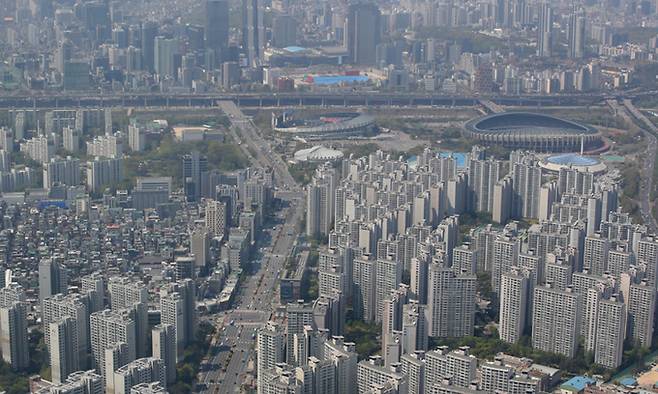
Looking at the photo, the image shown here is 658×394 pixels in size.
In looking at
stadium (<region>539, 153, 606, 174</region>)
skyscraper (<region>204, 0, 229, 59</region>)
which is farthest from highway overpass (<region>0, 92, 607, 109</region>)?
stadium (<region>539, 153, 606, 174</region>)

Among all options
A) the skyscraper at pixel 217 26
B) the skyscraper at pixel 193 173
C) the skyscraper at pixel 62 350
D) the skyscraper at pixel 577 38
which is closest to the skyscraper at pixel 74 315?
the skyscraper at pixel 62 350

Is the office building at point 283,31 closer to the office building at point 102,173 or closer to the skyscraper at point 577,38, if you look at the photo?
the skyscraper at point 577,38

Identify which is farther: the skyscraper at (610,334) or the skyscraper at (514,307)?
the skyscraper at (514,307)

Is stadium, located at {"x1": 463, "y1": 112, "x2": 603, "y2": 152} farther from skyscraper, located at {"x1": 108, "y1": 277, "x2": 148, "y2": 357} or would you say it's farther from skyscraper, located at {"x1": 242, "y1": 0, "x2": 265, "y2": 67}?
skyscraper, located at {"x1": 108, "y1": 277, "x2": 148, "y2": 357}

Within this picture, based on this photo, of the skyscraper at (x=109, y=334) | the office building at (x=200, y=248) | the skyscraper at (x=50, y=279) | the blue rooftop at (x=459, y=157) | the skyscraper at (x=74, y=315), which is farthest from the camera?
the blue rooftop at (x=459, y=157)

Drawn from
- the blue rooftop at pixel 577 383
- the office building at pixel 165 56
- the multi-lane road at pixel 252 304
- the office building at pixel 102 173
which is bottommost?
the blue rooftop at pixel 577 383

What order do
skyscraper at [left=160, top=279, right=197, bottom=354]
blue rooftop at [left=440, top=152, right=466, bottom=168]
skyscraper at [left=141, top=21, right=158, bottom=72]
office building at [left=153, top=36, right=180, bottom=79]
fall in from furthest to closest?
1. skyscraper at [left=141, top=21, right=158, bottom=72]
2. office building at [left=153, top=36, right=180, bottom=79]
3. blue rooftop at [left=440, top=152, right=466, bottom=168]
4. skyscraper at [left=160, top=279, right=197, bottom=354]

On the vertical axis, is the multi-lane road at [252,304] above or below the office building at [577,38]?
→ below
